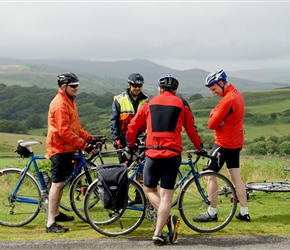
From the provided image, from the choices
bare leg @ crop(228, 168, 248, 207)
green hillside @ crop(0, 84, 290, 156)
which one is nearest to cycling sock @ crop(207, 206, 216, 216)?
bare leg @ crop(228, 168, 248, 207)

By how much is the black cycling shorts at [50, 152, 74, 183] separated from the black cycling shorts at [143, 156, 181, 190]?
1400 millimetres

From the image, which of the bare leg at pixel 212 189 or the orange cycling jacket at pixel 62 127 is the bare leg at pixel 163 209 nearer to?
the bare leg at pixel 212 189

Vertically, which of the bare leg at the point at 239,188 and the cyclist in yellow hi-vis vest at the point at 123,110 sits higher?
the cyclist in yellow hi-vis vest at the point at 123,110

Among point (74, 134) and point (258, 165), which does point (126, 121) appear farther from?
point (258, 165)

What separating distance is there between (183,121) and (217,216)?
1925mm

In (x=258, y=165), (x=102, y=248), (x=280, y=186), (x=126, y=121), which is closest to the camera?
(x=102, y=248)

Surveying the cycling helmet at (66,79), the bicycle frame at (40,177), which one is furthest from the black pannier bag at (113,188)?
the cycling helmet at (66,79)

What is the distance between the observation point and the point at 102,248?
565 cm

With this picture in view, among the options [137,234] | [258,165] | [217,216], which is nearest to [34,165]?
[137,234]

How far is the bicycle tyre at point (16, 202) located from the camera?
6.93m

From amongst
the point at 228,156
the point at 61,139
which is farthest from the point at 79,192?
the point at 228,156

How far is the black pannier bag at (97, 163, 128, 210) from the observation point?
6.00 metres

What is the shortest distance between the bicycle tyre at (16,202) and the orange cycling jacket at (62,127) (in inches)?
28.4

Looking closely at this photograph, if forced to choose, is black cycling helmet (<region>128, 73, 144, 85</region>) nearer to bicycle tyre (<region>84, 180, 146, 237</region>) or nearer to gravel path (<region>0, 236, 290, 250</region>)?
bicycle tyre (<region>84, 180, 146, 237</region>)
